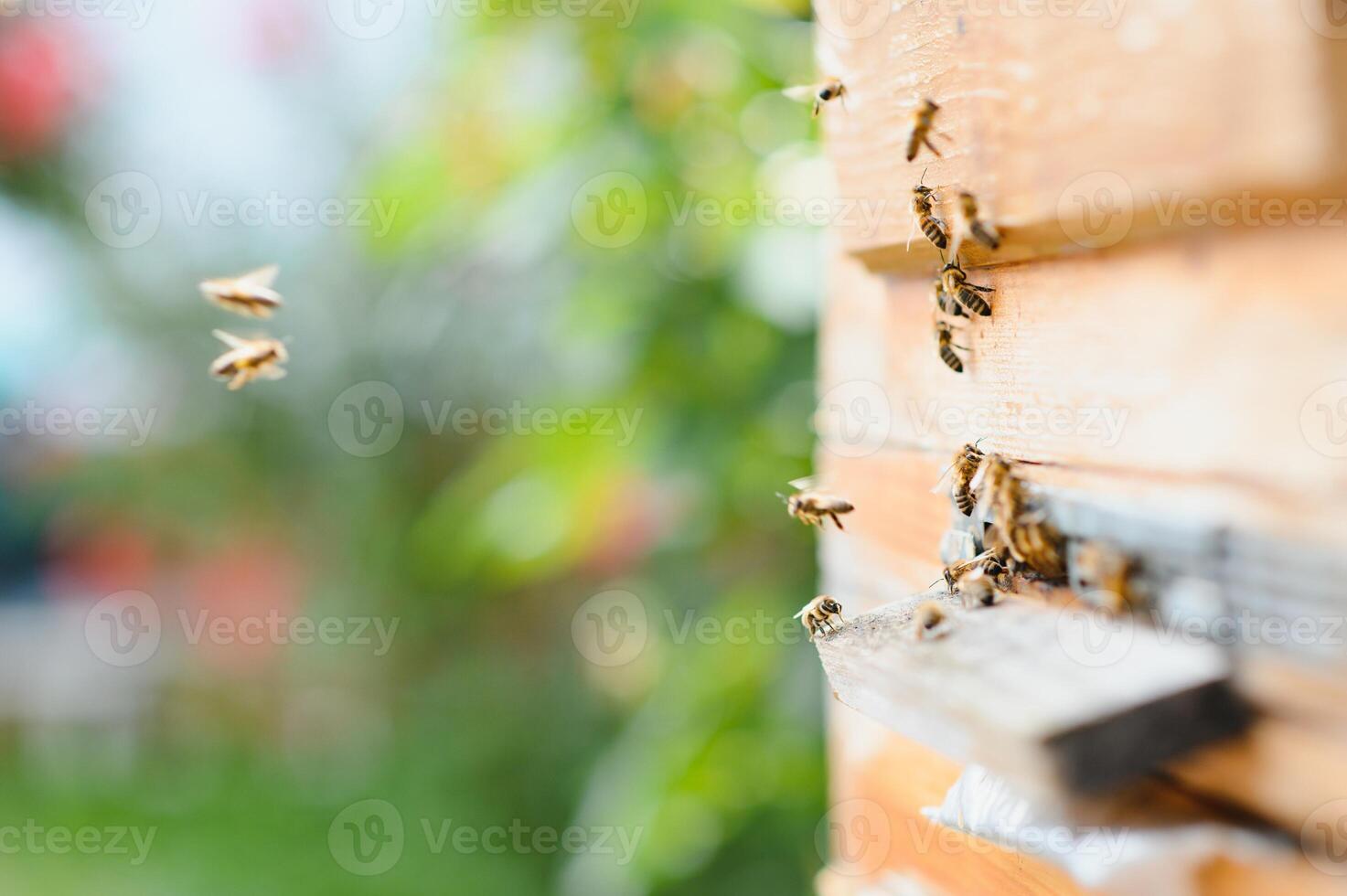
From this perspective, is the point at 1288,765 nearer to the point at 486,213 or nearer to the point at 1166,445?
the point at 1166,445

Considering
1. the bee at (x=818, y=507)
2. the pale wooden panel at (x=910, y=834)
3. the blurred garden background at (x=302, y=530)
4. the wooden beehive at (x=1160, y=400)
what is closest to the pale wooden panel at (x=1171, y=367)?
the wooden beehive at (x=1160, y=400)

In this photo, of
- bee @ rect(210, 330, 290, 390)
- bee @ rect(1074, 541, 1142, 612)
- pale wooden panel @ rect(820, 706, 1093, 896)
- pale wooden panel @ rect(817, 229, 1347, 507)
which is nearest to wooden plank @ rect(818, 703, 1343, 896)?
pale wooden panel @ rect(820, 706, 1093, 896)

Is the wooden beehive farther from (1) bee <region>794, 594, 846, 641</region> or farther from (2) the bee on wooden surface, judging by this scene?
(1) bee <region>794, 594, 846, 641</region>

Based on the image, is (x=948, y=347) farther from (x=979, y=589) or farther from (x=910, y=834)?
(x=910, y=834)

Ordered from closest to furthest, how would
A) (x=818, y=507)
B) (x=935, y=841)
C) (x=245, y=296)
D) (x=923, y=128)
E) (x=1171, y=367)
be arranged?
(x=1171, y=367) < (x=923, y=128) < (x=935, y=841) < (x=818, y=507) < (x=245, y=296)

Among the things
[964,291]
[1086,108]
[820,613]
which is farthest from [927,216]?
[820,613]

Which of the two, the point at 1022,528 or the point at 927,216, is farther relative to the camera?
the point at 927,216

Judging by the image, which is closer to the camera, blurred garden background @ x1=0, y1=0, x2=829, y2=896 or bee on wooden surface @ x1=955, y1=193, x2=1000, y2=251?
bee on wooden surface @ x1=955, y1=193, x2=1000, y2=251
